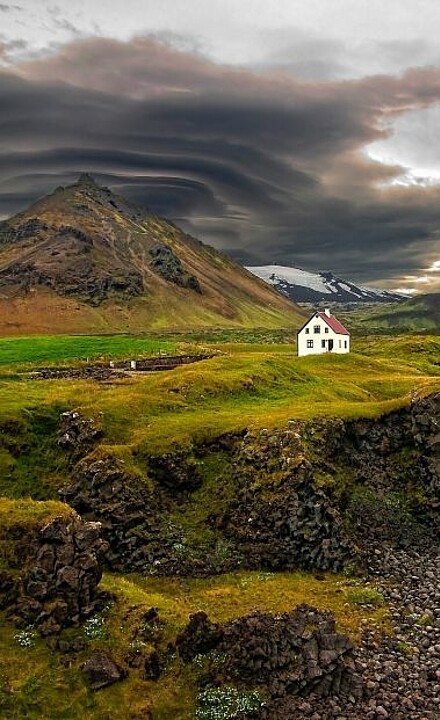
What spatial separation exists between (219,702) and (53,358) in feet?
261

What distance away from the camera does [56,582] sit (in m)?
31.7

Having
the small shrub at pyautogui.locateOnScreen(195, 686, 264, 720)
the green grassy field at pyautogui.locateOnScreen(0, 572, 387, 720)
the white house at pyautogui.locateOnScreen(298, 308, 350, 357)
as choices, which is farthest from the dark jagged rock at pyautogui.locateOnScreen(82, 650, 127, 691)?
the white house at pyautogui.locateOnScreen(298, 308, 350, 357)

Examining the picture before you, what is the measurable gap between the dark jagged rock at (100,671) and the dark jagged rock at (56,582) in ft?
8.38

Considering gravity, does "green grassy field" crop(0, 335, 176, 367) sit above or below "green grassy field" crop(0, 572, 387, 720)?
above

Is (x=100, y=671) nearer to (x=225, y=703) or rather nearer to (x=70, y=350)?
(x=225, y=703)

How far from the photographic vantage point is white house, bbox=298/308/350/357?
130m

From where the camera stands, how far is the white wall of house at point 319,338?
12975 cm

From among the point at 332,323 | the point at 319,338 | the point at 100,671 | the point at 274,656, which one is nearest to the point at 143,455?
the point at 100,671

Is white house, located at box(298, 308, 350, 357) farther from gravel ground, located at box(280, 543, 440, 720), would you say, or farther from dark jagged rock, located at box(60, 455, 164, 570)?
dark jagged rock, located at box(60, 455, 164, 570)

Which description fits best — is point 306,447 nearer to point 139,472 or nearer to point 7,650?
point 139,472

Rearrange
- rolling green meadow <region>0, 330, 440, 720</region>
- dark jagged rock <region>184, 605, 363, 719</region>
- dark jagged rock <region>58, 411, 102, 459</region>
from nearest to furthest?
rolling green meadow <region>0, 330, 440, 720</region> < dark jagged rock <region>184, 605, 363, 719</region> < dark jagged rock <region>58, 411, 102, 459</region>

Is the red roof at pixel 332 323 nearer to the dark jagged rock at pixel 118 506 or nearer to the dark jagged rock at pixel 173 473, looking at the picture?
the dark jagged rock at pixel 173 473

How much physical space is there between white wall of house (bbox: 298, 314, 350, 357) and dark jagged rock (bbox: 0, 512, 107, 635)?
101m

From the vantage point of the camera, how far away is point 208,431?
52.5 m
